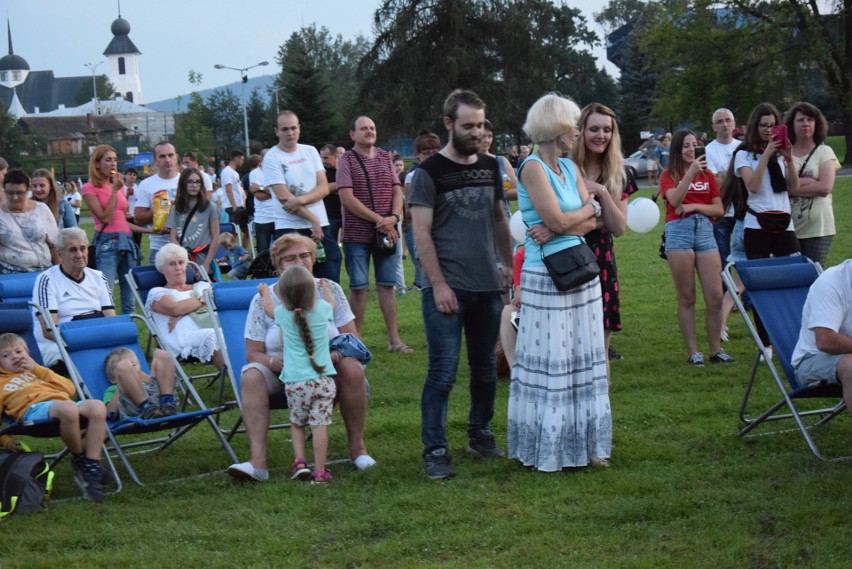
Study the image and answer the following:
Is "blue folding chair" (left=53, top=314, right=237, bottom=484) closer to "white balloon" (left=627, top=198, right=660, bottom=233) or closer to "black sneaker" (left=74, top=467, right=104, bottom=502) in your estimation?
"black sneaker" (left=74, top=467, right=104, bottom=502)

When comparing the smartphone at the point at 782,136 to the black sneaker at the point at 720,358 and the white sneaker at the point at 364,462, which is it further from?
the white sneaker at the point at 364,462

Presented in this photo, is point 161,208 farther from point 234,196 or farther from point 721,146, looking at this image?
point 234,196

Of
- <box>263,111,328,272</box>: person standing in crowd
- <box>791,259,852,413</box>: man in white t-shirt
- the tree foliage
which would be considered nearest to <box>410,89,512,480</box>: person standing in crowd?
<box>791,259,852,413</box>: man in white t-shirt

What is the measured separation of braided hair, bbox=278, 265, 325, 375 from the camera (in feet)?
18.8

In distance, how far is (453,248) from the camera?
18.1 ft

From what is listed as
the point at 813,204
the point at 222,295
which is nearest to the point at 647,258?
the point at 813,204

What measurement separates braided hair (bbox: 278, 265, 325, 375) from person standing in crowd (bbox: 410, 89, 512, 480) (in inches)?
23.4

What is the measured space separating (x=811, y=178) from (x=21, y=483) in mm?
5798

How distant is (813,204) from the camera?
8.27 m

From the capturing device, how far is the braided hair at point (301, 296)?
18.8 ft

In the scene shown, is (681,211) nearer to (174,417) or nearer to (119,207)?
(174,417)

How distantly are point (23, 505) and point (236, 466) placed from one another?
102 cm

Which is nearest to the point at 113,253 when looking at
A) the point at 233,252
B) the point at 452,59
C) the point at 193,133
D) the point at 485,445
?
the point at 233,252

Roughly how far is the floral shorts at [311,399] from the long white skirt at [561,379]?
975 mm
